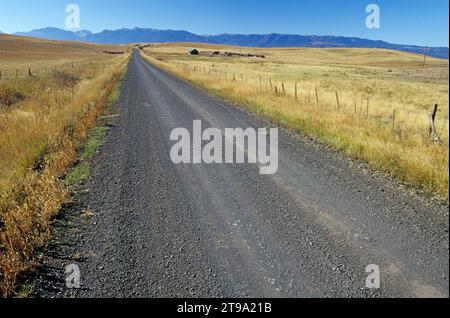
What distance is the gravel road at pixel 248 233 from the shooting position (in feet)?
12.8

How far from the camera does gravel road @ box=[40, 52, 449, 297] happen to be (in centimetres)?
391

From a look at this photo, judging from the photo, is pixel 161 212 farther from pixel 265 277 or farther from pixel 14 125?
pixel 14 125

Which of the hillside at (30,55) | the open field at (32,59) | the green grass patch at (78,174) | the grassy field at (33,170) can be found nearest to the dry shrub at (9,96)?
the grassy field at (33,170)

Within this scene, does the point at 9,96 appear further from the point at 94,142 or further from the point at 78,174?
the point at 78,174

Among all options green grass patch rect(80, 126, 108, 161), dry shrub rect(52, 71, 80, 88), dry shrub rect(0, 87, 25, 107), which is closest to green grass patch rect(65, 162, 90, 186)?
green grass patch rect(80, 126, 108, 161)

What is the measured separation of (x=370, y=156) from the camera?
27.5ft

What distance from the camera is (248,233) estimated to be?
16.6 feet

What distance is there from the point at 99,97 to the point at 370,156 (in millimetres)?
14655

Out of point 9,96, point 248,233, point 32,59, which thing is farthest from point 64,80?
point 32,59

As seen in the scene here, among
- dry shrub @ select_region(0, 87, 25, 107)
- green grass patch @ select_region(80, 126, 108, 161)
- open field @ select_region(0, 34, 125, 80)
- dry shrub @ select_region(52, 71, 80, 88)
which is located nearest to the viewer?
green grass patch @ select_region(80, 126, 108, 161)

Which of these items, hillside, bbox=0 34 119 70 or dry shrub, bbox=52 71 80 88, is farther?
hillside, bbox=0 34 119 70

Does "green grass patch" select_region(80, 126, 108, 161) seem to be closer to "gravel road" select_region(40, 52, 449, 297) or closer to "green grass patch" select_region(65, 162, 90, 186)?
"green grass patch" select_region(65, 162, 90, 186)

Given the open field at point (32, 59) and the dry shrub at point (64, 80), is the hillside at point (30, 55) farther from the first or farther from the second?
the dry shrub at point (64, 80)
